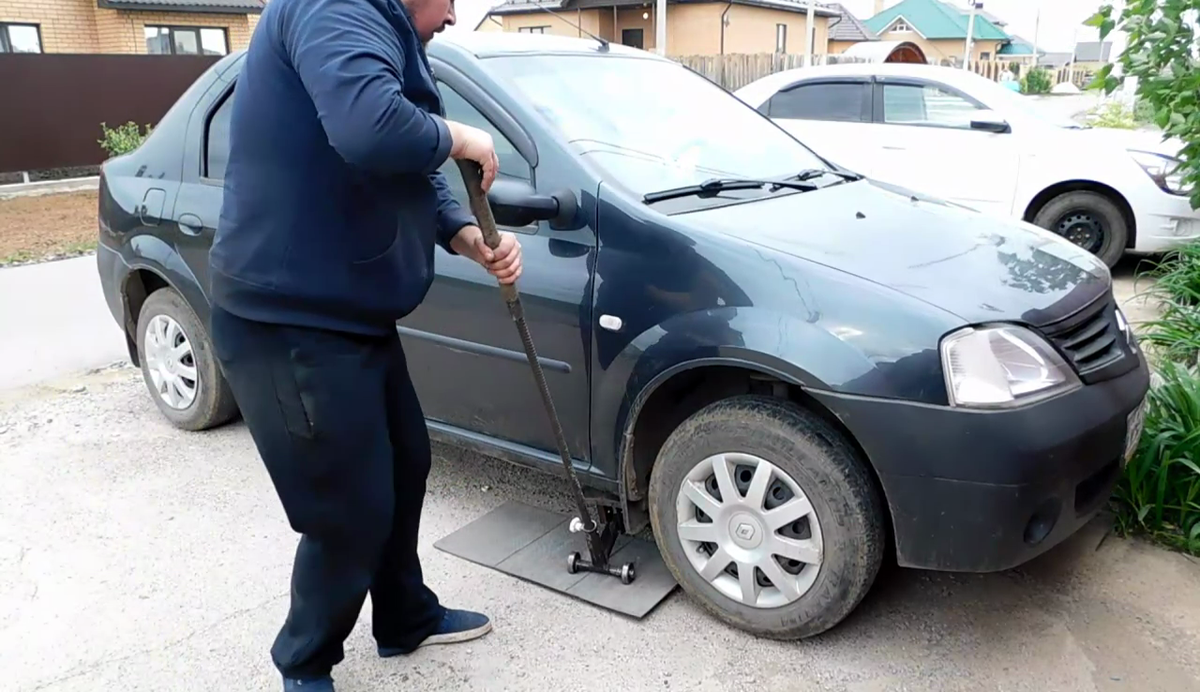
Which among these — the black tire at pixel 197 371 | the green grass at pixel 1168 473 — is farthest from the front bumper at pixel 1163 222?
the black tire at pixel 197 371

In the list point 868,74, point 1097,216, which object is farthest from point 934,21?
point 1097,216

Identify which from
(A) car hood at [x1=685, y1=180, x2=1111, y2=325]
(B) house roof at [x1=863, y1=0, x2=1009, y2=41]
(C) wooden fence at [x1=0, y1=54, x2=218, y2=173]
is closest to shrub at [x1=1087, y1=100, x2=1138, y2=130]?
(A) car hood at [x1=685, y1=180, x2=1111, y2=325]

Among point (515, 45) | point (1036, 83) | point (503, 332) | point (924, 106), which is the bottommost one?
point (1036, 83)

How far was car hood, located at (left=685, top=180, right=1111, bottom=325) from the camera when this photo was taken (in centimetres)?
267

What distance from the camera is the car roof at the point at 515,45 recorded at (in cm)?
345

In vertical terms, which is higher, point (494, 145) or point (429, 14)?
point (429, 14)

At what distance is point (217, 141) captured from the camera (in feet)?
13.4

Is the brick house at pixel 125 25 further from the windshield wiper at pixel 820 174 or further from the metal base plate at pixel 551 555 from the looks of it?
the windshield wiper at pixel 820 174

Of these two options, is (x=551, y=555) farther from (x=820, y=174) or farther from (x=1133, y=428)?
(x=1133, y=428)

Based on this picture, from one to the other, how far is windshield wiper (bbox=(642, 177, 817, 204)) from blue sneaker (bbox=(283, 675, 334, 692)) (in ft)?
5.48

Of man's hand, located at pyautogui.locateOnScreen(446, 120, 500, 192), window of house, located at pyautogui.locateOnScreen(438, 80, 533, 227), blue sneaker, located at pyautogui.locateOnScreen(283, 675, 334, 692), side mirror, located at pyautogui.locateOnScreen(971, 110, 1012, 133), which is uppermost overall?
man's hand, located at pyautogui.locateOnScreen(446, 120, 500, 192)

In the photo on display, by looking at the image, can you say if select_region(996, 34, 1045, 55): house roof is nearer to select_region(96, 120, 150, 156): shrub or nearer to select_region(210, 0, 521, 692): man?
select_region(96, 120, 150, 156): shrub

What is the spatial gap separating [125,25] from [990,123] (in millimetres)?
15344

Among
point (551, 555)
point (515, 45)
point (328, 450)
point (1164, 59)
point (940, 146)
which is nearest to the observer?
point (328, 450)
